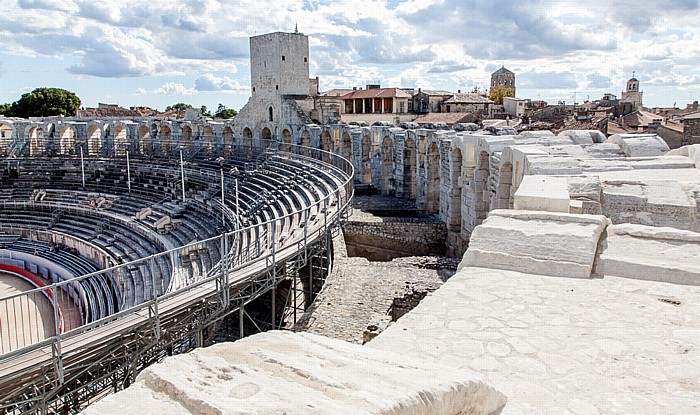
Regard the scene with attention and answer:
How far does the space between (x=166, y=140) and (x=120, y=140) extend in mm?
3647

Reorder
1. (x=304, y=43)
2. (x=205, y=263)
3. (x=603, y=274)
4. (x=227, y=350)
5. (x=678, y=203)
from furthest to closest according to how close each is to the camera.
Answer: (x=304, y=43), (x=205, y=263), (x=678, y=203), (x=603, y=274), (x=227, y=350)

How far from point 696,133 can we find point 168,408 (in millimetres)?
22832

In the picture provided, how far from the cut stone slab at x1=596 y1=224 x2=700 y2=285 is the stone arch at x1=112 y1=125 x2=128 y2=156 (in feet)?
115

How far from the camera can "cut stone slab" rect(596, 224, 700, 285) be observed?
14.5 feet

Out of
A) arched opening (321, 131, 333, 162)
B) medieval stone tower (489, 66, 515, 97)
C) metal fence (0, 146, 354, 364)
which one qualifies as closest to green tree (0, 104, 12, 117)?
arched opening (321, 131, 333, 162)

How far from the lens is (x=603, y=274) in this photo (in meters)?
4.57

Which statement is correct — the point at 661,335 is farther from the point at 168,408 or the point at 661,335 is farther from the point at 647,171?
the point at 647,171

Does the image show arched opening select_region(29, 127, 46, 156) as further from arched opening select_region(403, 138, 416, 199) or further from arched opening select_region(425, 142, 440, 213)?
arched opening select_region(425, 142, 440, 213)

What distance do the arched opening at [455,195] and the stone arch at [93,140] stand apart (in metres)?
27.9

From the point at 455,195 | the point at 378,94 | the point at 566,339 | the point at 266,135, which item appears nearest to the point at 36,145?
the point at 266,135

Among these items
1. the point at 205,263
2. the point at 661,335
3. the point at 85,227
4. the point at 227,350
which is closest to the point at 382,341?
the point at 227,350

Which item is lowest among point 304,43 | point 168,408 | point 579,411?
point 579,411

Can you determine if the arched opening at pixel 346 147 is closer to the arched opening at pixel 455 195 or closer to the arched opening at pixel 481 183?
the arched opening at pixel 455 195

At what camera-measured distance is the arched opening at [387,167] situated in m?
22.2
